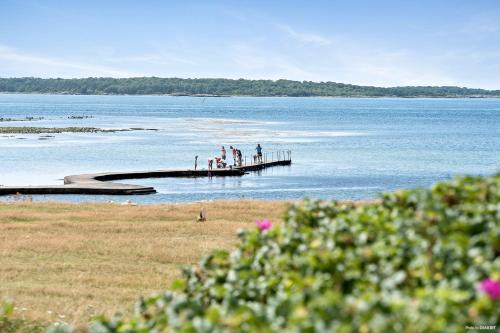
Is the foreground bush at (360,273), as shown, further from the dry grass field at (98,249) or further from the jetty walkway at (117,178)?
the jetty walkway at (117,178)

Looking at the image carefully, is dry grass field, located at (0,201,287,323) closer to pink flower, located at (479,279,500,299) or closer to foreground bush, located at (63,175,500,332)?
foreground bush, located at (63,175,500,332)

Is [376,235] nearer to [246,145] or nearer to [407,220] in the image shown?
[407,220]

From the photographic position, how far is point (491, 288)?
4953 millimetres

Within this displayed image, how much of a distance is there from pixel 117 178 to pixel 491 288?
6181 centimetres

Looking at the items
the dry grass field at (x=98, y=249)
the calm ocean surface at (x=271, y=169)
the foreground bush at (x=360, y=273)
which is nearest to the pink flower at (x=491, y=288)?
the foreground bush at (x=360, y=273)

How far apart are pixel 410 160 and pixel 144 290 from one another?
73.5 m

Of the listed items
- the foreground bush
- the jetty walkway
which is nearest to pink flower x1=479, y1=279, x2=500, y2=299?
the foreground bush

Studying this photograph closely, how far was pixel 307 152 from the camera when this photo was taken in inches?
3792

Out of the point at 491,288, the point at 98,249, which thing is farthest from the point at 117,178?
the point at 491,288

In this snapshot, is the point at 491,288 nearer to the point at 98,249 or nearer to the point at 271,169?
the point at 98,249

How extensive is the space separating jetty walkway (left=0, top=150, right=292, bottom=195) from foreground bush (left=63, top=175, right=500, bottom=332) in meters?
46.8

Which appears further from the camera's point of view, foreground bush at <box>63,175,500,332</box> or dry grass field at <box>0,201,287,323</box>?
dry grass field at <box>0,201,287,323</box>

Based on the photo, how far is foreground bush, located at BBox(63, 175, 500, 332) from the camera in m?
4.88

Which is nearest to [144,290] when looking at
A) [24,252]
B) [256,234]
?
[24,252]
